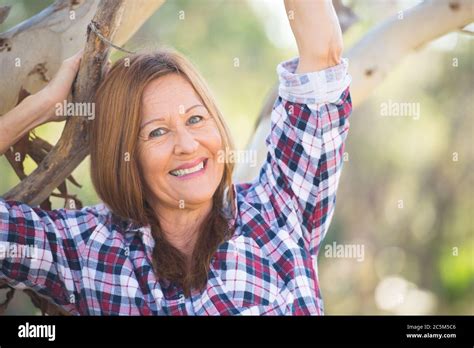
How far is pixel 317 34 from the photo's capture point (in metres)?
1.94

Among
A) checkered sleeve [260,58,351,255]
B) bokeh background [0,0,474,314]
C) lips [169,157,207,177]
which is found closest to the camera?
checkered sleeve [260,58,351,255]

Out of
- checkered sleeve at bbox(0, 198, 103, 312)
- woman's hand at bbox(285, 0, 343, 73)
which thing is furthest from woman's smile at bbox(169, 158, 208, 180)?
woman's hand at bbox(285, 0, 343, 73)

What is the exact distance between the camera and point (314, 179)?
202 centimetres

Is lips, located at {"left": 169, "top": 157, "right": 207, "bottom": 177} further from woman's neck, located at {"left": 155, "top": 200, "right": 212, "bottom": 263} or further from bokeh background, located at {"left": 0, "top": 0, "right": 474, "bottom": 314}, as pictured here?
bokeh background, located at {"left": 0, "top": 0, "right": 474, "bottom": 314}

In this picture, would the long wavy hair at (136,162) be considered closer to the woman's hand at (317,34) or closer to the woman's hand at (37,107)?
the woman's hand at (37,107)

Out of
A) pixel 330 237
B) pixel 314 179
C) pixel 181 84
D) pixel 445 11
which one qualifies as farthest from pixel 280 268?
pixel 445 11

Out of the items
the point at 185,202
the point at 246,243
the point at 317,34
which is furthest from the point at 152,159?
the point at 317,34

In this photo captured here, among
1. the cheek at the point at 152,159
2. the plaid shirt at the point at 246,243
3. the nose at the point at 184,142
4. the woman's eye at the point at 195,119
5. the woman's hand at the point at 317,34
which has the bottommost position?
the plaid shirt at the point at 246,243

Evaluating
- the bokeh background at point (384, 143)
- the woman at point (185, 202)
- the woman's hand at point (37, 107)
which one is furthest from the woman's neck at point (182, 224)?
the woman's hand at point (37, 107)

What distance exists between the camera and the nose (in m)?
2.03

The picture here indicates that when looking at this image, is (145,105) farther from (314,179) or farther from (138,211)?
(314,179)

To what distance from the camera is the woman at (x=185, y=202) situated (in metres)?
1.96

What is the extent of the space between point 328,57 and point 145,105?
21.1 inches
